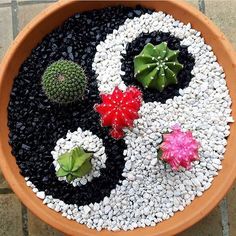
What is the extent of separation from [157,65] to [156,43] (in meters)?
0.13

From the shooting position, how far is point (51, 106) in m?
1.31

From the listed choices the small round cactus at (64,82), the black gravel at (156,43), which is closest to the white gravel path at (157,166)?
the black gravel at (156,43)

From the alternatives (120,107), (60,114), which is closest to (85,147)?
(60,114)

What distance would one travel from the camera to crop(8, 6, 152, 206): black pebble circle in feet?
4.23

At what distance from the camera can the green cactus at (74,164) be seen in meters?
1.18

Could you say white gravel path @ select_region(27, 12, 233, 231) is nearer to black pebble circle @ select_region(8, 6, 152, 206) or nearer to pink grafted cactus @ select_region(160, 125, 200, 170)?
black pebble circle @ select_region(8, 6, 152, 206)

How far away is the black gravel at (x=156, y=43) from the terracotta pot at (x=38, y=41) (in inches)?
2.4

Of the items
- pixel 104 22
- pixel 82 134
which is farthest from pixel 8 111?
pixel 104 22

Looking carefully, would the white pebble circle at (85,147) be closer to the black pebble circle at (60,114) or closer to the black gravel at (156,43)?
the black pebble circle at (60,114)

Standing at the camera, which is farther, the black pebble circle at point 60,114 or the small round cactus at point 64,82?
the black pebble circle at point 60,114

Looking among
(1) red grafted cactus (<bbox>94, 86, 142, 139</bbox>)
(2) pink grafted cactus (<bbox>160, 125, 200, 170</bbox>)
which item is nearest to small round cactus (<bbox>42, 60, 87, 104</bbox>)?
(1) red grafted cactus (<bbox>94, 86, 142, 139</bbox>)

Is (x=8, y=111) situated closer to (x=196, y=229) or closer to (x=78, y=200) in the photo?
(x=78, y=200)

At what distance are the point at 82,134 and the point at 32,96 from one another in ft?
0.49

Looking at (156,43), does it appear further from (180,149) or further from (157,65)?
(180,149)
